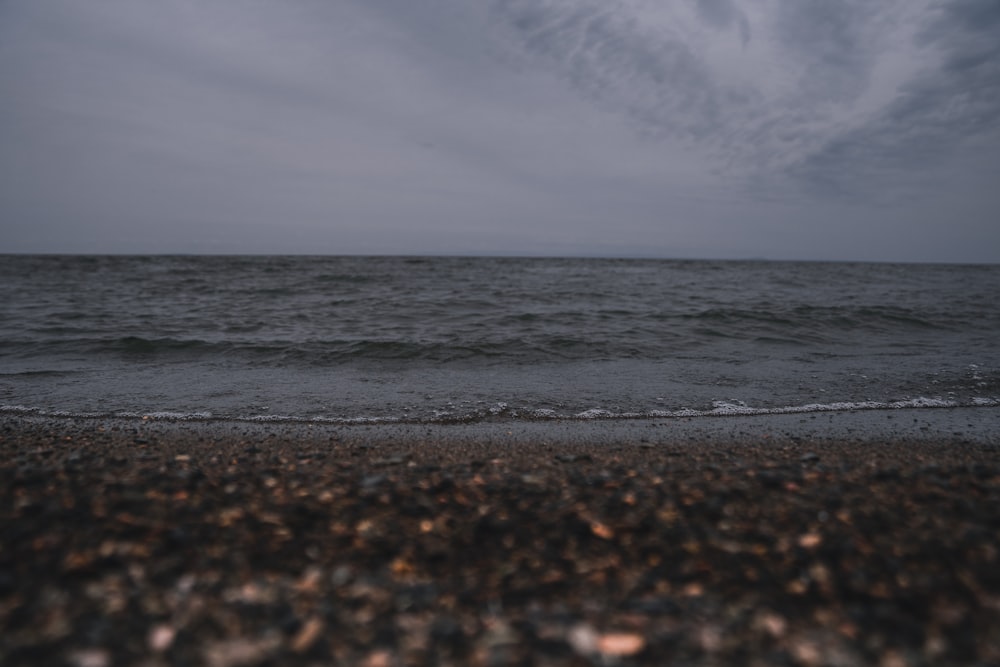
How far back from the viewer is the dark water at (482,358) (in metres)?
8.28

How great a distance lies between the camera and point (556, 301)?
73.4 ft

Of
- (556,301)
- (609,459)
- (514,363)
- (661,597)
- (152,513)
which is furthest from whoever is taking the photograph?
(556,301)

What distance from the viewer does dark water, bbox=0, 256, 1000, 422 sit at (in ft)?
27.2

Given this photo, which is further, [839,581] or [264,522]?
[264,522]

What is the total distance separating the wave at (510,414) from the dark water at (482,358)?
0.05 meters

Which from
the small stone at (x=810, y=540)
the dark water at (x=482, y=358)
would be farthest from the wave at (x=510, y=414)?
the small stone at (x=810, y=540)

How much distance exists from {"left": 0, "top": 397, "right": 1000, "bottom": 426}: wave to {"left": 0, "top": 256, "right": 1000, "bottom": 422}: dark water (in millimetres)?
→ 49

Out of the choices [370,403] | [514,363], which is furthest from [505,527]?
[514,363]

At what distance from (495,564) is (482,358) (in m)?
8.30

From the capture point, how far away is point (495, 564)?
324 centimetres

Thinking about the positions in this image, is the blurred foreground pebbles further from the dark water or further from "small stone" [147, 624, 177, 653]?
the dark water

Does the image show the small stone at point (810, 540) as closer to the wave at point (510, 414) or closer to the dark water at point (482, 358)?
the wave at point (510, 414)

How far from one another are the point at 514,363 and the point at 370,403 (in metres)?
3.77

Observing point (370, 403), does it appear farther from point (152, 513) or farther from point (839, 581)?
point (839, 581)
